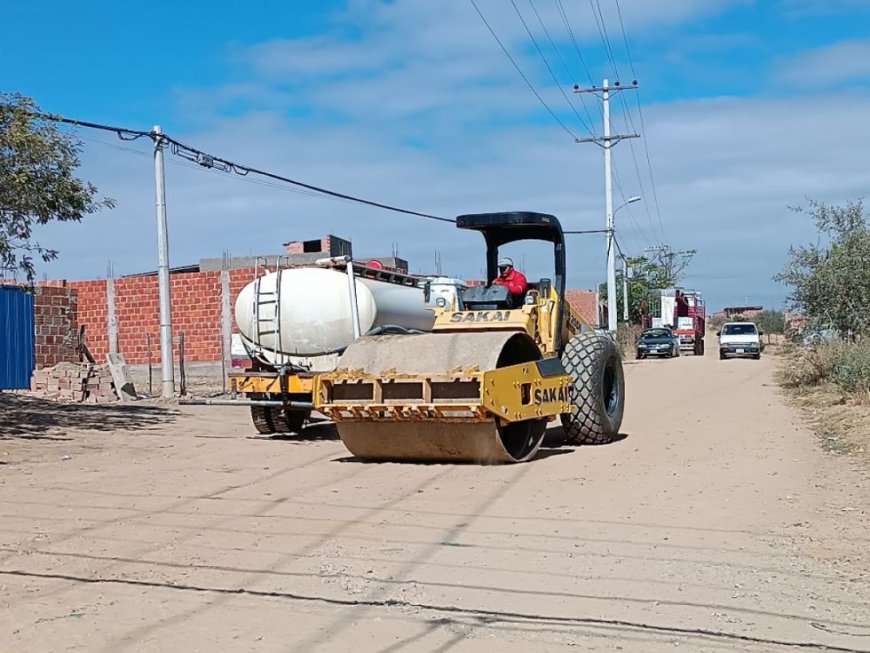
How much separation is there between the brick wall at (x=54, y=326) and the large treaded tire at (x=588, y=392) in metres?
17.4

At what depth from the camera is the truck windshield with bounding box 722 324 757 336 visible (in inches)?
1842

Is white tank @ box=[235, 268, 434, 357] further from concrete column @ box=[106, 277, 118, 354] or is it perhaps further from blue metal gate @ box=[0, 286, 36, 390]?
concrete column @ box=[106, 277, 118, 354]

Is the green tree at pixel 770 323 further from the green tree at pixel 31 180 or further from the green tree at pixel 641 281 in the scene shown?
the green tree at pixel 31 180

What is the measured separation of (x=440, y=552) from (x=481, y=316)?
17.7 feet

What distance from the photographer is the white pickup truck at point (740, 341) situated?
46438mm

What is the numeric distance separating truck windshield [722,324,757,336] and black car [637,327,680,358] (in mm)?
2913

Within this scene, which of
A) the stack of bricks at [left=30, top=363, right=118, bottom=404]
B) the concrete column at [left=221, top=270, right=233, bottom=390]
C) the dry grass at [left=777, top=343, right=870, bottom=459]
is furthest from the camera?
the concrete column at [left=221, top=270, right=233, bottom=390]

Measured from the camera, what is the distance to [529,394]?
11.4 m

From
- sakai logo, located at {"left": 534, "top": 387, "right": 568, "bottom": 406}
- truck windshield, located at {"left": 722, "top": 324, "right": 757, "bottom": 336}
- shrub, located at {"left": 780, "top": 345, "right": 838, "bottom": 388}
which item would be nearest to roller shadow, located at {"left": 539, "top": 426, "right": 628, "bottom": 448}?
sakai logo, located at {"left": 534, "top": 387, "right": 568, "bottom": 406}

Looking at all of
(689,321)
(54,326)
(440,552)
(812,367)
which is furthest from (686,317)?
(440,552)

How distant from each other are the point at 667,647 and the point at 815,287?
18298 mm

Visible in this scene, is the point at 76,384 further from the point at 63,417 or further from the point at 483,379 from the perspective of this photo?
the point at 483,379

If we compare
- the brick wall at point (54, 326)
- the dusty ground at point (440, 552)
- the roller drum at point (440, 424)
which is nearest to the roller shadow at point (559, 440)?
the dusty ground at point (440, 552)

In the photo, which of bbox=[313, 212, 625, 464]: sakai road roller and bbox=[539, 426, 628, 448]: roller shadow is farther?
bbox=[539, 426, 628, 448]: roller shadow
